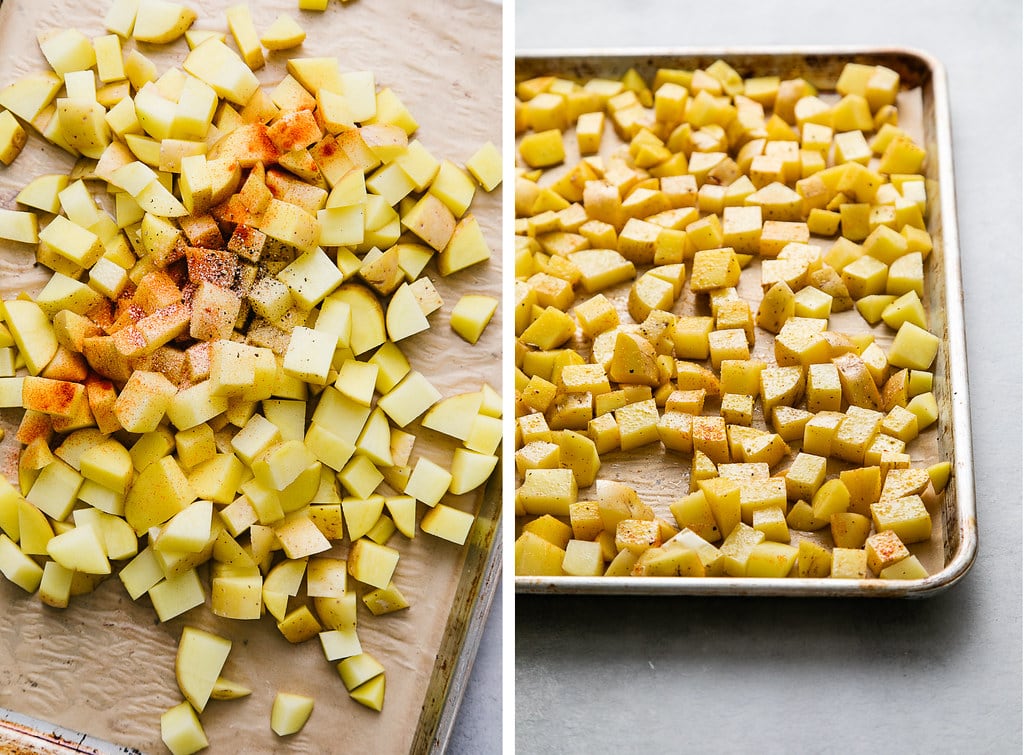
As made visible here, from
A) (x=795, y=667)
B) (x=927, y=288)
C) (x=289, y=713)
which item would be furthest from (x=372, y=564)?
(x=927, y=288)

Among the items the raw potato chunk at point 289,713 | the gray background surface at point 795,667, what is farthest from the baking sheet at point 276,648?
the gray background surface at point 795,667

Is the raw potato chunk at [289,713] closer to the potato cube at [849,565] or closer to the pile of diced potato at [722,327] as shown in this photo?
the pile of diced potato at [722,327]

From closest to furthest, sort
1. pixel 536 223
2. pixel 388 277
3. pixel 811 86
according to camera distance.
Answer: pixel 388 277
pixel 536 223
pixel 811 86

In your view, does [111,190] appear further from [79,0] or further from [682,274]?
[682,274]

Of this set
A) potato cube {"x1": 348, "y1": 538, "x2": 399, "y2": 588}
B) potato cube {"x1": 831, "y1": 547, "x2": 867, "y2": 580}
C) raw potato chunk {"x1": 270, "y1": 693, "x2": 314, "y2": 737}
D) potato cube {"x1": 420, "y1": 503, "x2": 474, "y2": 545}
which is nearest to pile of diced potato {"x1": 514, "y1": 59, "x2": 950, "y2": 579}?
potato cube {"x1": 831, "y1": 547, "x2": 867, "y2": 580}

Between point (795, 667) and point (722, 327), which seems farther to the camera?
point (722, 327)

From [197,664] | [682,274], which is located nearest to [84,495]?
[197,664]

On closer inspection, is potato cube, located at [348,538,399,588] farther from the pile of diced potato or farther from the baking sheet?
the pile of diced potato

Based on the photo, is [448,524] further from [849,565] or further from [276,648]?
[849,565]
